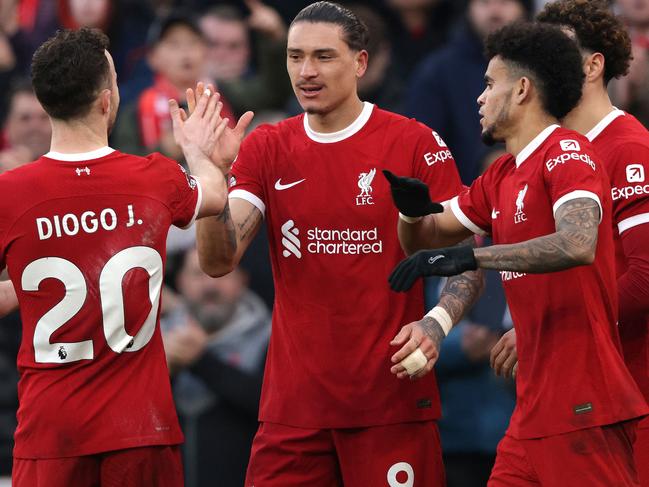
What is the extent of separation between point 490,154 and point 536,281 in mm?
3585

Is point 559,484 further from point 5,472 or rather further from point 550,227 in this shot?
point 5,472

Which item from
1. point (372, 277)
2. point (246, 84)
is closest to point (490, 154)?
point (246, 84)

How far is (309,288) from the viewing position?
5.58m

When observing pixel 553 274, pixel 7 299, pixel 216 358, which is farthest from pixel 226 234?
pixel 216 358

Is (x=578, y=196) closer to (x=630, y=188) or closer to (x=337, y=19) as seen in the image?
(x=630, y=188)

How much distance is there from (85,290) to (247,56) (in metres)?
4.67

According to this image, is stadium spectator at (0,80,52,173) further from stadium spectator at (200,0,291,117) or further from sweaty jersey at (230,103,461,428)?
sweaty jersey at (230,103,461,428)

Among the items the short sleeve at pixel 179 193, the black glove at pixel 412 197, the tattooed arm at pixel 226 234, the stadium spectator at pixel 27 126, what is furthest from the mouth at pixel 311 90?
the stadium spectator at pixel 27 126

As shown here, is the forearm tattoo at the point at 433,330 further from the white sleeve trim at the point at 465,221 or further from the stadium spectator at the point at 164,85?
the stadium spectator at the point at 164,85

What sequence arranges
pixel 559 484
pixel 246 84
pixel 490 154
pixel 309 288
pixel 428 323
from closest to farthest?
1. pixel 559 484
2. pixel 428 323
3. pixel 309 288
4. pixel 490 154
5. pixel 246 84

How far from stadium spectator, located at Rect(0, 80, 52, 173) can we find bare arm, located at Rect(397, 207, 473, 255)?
404 centimetres

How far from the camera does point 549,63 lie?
500 centimetres

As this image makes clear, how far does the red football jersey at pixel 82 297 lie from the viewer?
15.4 feet

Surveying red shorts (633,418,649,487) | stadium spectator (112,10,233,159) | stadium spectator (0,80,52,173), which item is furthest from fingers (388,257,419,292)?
stadium spectator (0,80,52,173)
